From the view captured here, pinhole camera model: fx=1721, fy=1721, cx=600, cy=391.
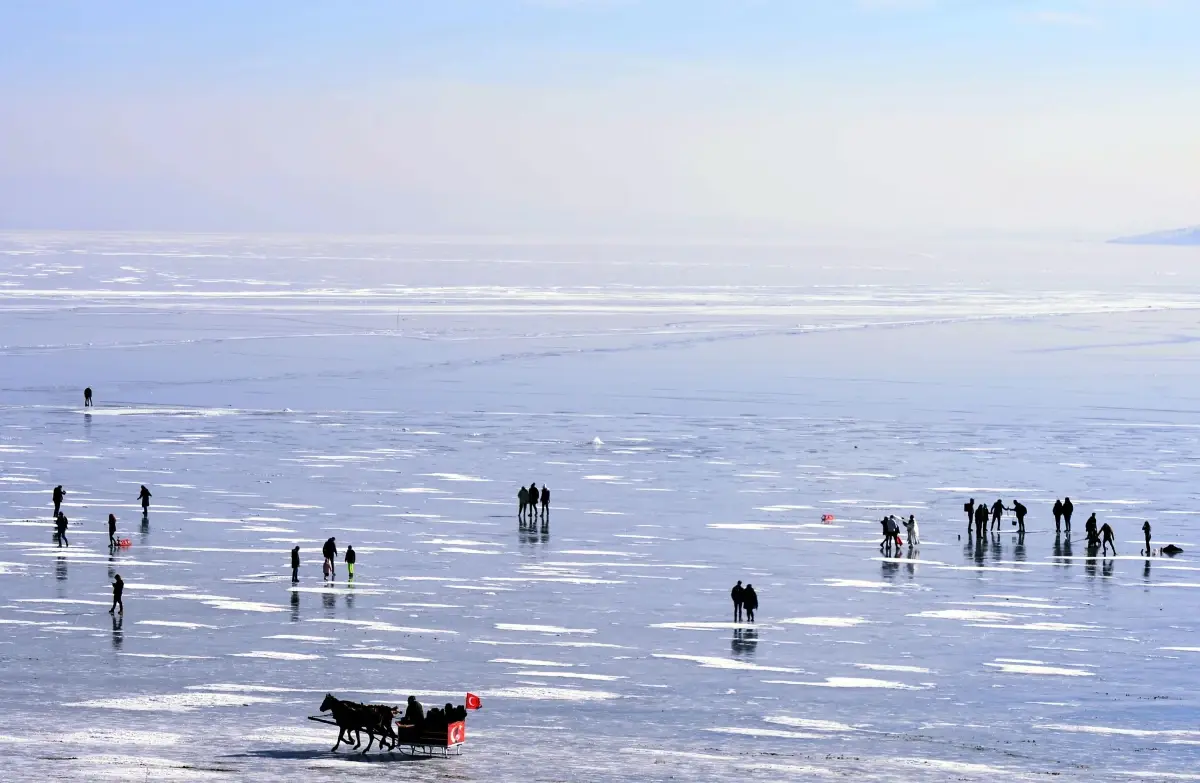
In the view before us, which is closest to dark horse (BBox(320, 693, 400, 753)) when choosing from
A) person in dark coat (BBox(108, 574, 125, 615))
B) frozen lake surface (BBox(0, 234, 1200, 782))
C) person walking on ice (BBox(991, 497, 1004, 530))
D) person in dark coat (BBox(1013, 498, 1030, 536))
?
frozen lake surface (BBox(0, 234, 1200, 782))

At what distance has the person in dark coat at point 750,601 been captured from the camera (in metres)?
30.4

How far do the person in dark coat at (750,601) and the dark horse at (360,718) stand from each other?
9346 millimetres

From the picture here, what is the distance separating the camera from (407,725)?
22609 mm

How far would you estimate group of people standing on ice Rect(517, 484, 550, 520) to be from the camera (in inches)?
1604

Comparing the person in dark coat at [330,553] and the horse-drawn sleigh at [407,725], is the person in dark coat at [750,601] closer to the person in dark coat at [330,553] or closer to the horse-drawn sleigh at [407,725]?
the person in dark coat at [330,553]

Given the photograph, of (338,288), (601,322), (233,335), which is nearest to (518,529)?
(233,335)

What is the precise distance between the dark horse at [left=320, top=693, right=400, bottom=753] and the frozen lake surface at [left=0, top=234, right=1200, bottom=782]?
353 millimetres

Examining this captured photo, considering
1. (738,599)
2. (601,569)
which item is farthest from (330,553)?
(738,599)

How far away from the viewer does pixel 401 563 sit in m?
35.6

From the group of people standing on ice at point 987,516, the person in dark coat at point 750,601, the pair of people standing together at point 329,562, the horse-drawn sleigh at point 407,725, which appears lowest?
the horse-drawn sleigh at point 407,725

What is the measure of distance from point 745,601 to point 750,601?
89 mm

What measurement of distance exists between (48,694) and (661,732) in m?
8.95

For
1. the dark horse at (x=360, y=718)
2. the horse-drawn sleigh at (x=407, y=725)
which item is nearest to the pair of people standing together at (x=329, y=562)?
the horse-drawn sleigh at (x=407, y=725)

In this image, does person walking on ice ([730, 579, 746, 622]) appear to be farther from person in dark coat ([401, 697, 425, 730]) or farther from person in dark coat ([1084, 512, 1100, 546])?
person in dark coat ([1084, 512, 1100, 546])
